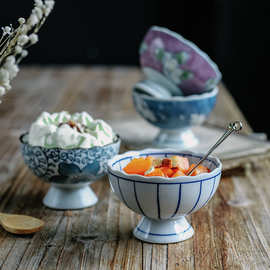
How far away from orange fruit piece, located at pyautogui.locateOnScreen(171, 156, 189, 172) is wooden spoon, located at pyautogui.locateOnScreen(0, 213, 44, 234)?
0.82 feet

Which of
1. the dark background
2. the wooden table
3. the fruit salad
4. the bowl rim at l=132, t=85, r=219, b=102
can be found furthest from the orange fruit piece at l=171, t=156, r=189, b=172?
the dark background

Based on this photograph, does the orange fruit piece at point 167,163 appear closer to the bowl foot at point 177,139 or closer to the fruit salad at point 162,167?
the fruit salad at point 162,167

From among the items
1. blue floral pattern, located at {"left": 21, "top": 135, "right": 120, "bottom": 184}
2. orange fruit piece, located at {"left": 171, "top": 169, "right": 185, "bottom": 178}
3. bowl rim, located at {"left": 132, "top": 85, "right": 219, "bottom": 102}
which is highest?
orange fruit piece, located at {"left": 171, "top": 169, "right": 185, "bottom": 178}

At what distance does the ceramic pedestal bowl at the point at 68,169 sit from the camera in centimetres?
100

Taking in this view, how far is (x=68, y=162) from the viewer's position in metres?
1.01

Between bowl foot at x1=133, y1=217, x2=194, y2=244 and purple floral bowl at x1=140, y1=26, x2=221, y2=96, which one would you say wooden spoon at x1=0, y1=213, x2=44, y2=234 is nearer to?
bowl foot at x1=133, y1=217, x2=194, y2=244

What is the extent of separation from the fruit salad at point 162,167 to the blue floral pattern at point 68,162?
0.11 m

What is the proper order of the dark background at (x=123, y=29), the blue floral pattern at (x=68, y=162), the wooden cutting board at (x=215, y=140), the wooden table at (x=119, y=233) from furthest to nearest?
1. the dark background at (x=123, y=29)
2. the wooden cutting board at (x=215, y=140)
3. the blue floral pattern at (x=68, y=162)
4. the wooden table at (x=119, y=233)

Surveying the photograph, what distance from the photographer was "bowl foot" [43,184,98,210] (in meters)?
1.05

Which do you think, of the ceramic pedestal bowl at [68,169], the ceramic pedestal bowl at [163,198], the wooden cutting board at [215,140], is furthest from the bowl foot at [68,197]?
the wooden cutting board at [215,140]

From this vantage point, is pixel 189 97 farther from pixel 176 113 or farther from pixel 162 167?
pixel 162 167

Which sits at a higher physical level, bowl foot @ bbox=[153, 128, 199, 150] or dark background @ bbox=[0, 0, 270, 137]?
bowl foot @ bbox=[153, 128, 199, 150]

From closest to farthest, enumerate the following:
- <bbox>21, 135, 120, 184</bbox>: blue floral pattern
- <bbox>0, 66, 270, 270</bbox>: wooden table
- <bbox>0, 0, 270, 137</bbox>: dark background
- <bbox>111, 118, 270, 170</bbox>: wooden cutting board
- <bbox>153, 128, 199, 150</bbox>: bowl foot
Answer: <bbox>0, 66, 270, 270</bbox>: wooden table, <bbox>21, 135, 120, 184</bbox>: blue floral pattern, <bbox>111, 118, 270, 170</bbox>: wooden cutting board, <bbox>153, 128, 199, 150</bbox>: bowl foot, <bbox>0, 0, 270, 137</bbox>: dark background

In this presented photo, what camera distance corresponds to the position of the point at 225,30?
317 centimetres
